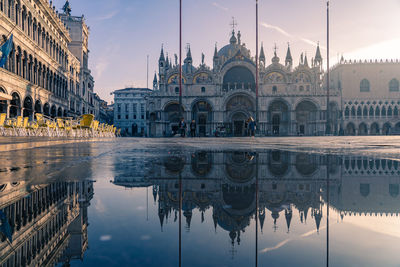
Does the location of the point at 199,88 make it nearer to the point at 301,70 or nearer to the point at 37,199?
the point at 301,70

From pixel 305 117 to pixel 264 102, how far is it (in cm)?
711

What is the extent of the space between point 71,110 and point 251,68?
25425 mm

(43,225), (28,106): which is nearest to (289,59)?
(28,106)

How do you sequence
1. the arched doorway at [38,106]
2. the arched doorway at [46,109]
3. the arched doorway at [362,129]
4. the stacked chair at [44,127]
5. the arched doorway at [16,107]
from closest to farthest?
the stacked chair at [44,127]
the arched doorway at [16,107]
the arched doorway at [38,106]
the arched doorway at [46,109]
the arched doorway at [362,129]

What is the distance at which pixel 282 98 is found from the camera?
3966cm

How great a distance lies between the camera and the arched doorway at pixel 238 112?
133ft

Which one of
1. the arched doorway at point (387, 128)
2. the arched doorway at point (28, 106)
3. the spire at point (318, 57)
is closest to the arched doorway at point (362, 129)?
the arched doorway at point (387, 128)

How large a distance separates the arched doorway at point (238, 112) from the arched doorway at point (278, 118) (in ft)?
9.86

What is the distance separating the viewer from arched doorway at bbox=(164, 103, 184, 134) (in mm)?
41156

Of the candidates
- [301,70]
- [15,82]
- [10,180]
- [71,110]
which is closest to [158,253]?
[10,180]

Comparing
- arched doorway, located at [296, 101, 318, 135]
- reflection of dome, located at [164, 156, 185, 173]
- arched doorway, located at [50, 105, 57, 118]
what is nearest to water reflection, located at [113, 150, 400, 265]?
reflection of dome, located at [164, 156, 185, 173]

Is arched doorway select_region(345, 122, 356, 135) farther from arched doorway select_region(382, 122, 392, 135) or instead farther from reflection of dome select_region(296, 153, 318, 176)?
reflection of dome select_region(296, 153, 318, 176)

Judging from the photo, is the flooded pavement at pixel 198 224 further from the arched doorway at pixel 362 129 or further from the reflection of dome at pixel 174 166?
the arched doorway at pixel 362 129

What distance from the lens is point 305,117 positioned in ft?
136
